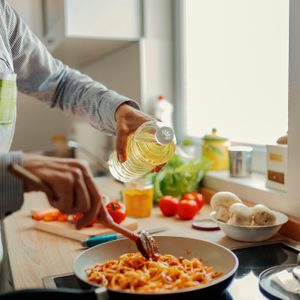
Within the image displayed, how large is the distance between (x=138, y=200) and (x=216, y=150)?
0.42 metres

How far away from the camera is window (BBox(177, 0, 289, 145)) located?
4.75ft

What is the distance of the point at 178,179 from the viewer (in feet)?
5.03

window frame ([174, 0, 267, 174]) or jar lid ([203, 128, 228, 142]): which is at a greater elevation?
window frame ([174, 0, 267, 174])

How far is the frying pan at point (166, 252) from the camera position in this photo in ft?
1.93

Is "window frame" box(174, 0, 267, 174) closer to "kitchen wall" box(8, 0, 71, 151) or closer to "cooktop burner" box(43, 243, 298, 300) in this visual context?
"cooktop burner" box(43, 243, 298, 300)

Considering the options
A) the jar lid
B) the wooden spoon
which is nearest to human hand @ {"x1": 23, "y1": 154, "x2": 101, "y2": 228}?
the wooden spoon

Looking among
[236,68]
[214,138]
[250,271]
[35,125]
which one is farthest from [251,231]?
[35,125]

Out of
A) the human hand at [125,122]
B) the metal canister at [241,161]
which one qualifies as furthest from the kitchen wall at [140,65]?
the human hand at [125,122]

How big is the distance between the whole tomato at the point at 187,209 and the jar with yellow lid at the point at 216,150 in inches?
13.8

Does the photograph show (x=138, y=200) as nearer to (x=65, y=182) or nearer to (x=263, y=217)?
(x=263, y=217)

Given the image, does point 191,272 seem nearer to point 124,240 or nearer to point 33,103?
point 124,240

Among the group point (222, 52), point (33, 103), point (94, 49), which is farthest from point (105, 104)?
point (33, 103)

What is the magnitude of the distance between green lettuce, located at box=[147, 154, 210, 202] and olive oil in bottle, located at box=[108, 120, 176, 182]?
37 centimetres

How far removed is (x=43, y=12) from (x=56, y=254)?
1.94m
